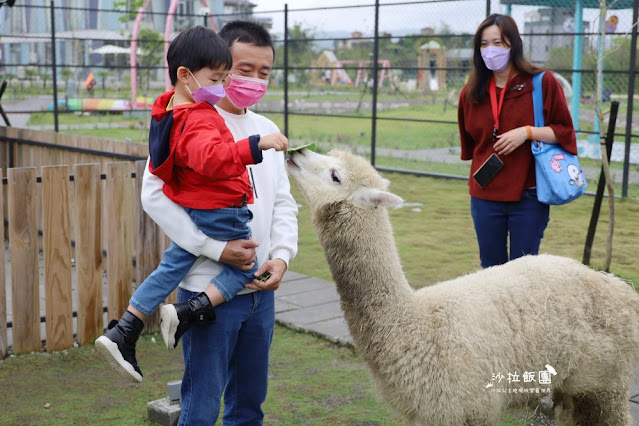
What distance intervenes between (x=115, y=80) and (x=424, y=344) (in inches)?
1234

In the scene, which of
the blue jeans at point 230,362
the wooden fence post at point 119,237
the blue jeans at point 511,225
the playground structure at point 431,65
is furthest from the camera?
the playground structure at point 431,65

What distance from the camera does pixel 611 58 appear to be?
595 inches

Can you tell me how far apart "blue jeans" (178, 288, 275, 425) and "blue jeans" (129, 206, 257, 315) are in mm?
77

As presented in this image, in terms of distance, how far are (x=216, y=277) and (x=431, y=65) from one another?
17.1 meters

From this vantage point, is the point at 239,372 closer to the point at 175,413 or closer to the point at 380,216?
the point at 380,216

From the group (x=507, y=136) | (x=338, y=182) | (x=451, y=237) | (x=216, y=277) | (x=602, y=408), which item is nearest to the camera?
(x=216, y=277)

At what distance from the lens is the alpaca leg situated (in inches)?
121

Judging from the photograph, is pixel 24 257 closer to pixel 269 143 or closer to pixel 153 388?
pixel 153 388

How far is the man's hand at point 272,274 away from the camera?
8.39ft

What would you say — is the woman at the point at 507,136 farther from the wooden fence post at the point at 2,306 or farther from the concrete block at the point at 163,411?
the wooden fence post at the point at 2,306

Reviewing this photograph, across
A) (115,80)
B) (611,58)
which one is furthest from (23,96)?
(611,58)

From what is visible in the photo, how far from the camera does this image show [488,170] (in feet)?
12.7

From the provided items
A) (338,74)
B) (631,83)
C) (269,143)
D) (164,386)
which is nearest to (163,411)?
(164,386)

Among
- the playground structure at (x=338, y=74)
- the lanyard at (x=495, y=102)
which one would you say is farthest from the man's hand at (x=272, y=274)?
the playground structure at (x=338, y=74)
